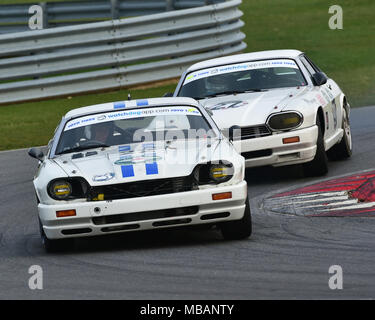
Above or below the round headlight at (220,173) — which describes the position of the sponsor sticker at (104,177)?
above

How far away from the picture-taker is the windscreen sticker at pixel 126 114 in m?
9.78

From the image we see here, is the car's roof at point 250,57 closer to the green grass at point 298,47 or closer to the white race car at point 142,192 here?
the green grass at point 298,47

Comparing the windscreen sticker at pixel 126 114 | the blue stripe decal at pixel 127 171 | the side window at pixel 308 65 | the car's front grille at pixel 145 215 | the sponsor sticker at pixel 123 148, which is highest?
the windscreen sticker at pixel 126 114

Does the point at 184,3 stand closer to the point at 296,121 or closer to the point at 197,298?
the point at 296,121

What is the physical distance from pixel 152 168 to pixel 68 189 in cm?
68

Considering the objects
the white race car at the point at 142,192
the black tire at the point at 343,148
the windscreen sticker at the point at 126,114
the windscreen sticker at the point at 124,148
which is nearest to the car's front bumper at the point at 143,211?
the white race car at the point at 142,192

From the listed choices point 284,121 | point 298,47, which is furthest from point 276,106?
point 298,47

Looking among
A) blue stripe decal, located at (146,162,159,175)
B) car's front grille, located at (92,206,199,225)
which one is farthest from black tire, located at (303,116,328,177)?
car's front grille, located at (92,206,199,225)

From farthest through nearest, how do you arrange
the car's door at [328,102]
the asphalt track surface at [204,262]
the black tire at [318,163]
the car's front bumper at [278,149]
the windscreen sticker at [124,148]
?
the car's door at [328,102]
the black tire at [318,163]
the car's front bumper at [278,149]
the windscreen sticker at [124,148]
the asphalt track surface at [204,262]

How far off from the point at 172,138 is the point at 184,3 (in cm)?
1321

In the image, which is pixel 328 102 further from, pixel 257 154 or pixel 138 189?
pixel 138 189

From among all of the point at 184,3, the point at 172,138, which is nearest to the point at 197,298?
the point at 172,138

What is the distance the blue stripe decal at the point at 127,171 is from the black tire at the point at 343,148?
4.99m

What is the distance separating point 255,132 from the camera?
11.6 m
